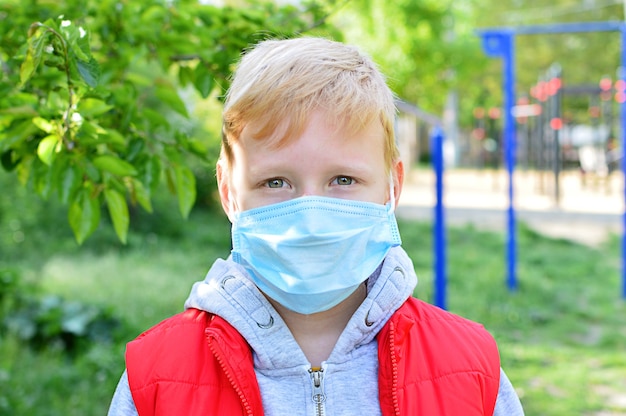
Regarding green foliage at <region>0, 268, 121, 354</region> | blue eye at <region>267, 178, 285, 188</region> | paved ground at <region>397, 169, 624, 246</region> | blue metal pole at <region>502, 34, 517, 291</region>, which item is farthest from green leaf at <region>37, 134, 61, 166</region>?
paved ground at <region>397, 169, 624, 246</region>

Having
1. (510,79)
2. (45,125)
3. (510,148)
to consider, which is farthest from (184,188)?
(510,79)

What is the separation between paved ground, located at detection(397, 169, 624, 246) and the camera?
11469 mm

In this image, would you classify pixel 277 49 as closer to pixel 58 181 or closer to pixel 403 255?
pixel 403 255

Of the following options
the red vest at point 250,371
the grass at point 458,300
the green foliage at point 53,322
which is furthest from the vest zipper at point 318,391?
the green foliage at point 53,322

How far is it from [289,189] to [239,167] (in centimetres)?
12

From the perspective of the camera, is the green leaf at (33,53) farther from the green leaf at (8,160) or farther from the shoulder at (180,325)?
the shoulder at (180,325)

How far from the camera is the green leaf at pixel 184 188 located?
2.32 meters

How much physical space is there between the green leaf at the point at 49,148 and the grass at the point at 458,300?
2.40 m

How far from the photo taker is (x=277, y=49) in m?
1.71

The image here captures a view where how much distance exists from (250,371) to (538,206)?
12.1 metres

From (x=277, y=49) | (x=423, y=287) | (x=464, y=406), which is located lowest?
(x=423, y=287)

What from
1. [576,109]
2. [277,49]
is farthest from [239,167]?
[576,109]

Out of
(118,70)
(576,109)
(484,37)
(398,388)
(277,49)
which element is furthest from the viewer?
(576,109)

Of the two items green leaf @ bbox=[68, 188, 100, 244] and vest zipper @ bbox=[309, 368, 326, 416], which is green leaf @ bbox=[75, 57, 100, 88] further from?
vest zipper @ bbox=[309, 368, 326, 416]
